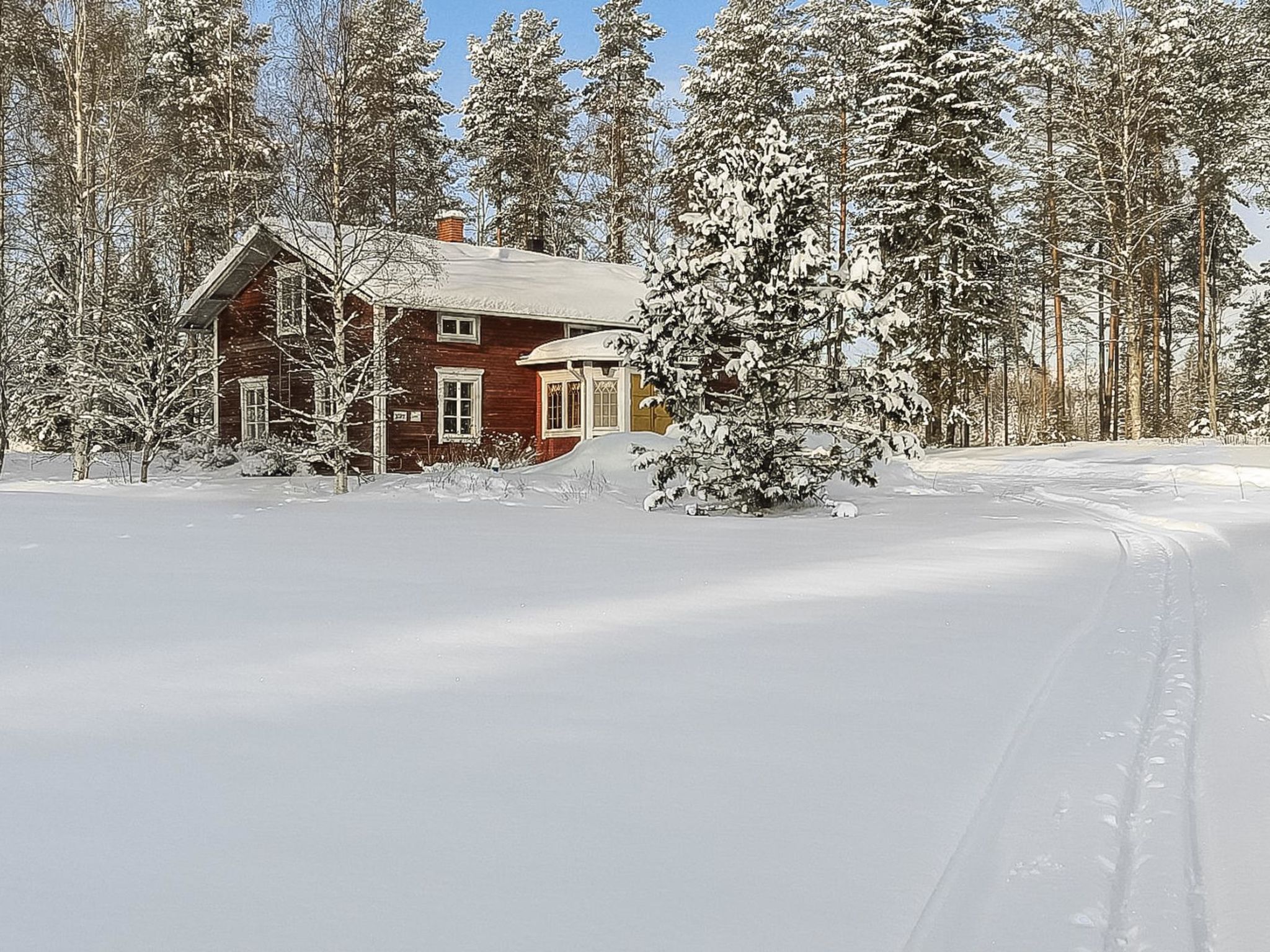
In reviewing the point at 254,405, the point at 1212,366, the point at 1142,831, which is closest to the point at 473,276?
the point at 254,405

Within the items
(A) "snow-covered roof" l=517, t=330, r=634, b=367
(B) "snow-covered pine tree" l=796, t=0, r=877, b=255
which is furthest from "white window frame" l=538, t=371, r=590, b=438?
(B) "snow-covered pine tree" l=796, t=0, r=877, b=255

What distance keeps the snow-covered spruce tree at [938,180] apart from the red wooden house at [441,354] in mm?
9363

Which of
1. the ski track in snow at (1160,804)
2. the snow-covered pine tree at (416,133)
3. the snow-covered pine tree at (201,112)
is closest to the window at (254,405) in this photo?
the snow-covered pine tree at (416,133)

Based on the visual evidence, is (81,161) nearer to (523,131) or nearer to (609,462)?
(609,462)

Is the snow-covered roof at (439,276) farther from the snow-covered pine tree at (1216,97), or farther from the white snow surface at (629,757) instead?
the snow-covered pine tree at (1216,97)

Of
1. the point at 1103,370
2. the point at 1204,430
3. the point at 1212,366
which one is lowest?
the point at 1204,430

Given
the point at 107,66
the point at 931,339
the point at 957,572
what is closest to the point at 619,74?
the point at 931,339

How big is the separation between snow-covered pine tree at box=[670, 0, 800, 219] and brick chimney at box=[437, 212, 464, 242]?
9313mm

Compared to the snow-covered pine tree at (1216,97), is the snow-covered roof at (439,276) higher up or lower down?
lower down

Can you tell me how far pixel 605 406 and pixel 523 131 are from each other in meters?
21.6

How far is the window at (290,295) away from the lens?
19.6 metres

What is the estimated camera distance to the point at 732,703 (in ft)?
13.6

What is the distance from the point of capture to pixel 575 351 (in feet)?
74.8

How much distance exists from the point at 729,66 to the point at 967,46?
7.93 metres
